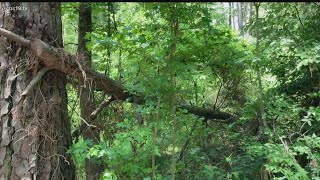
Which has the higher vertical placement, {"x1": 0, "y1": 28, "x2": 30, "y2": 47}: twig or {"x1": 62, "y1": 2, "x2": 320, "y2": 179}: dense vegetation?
{"x1": 0, "y1": 28, "x2": 30, "y2": 47}: twig

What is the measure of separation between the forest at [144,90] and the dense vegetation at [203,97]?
0.01m

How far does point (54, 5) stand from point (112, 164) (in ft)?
4.93

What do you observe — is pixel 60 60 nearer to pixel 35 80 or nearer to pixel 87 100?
pixel 35 80

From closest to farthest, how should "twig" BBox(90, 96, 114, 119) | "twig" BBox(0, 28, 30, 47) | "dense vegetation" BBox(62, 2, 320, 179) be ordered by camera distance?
"twig" BBox(0, 28, 30, 47)
"dense vegetation" BBox(62, 2, 320, 179)
"twig" BBox(90, 96, 114, 119)

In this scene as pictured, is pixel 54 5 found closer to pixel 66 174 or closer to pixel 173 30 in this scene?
pixel 173 30

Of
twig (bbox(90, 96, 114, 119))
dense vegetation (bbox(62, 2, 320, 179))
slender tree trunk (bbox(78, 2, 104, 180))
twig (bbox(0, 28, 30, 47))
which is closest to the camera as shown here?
twig (bbox(0, 28, 30, 47))

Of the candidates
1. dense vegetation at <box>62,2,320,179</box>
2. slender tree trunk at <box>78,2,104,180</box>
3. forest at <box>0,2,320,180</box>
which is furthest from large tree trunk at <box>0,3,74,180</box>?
slender tree trunk at <box>78,2,104,180</box>

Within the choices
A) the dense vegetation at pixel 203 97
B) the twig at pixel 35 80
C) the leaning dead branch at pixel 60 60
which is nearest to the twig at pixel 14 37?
the leaning dead branch at pixel 60 60

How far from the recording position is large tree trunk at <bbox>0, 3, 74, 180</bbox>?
234 centimetres

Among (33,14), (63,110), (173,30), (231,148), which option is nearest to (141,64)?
(173,30)

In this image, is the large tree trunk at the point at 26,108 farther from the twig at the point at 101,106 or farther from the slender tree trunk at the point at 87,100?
the twig at the point at 101,106

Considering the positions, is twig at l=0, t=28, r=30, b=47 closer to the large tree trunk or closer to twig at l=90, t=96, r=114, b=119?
the large tree trunk

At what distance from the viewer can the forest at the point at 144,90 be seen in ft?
7.82

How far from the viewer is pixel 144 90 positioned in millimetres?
2900
